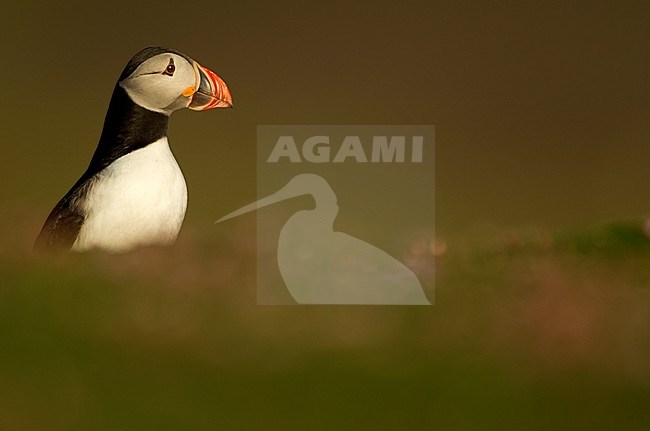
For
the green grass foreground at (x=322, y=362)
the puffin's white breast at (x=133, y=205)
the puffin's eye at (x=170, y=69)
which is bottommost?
the green grass foreground at (x=322, y=362)

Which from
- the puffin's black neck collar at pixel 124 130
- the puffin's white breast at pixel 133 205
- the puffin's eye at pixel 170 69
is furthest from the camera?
the puffin's black neck collar at pixel 124 130

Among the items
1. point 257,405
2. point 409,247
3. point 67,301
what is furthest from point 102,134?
point 257,405

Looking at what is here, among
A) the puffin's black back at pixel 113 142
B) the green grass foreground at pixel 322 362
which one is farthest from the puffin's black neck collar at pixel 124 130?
the green grass foreground at pixel 322 362

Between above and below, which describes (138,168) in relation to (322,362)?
above

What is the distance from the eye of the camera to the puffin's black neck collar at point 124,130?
3791mm

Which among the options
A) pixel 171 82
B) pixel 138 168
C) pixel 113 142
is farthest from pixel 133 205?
pixel 171 82

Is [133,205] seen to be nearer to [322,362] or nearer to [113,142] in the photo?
[113,142]

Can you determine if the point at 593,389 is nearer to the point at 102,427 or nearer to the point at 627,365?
the point at 627,365

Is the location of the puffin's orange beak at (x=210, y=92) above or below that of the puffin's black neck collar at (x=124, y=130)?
above

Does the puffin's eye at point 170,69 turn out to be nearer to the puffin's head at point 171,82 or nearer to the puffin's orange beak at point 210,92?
the puffin's head at point 171,82

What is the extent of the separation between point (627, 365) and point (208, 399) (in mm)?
737

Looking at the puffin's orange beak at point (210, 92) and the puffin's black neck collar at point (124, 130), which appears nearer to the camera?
the puffin's orange beak at point (210, 92)

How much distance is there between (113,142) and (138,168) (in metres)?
0.26

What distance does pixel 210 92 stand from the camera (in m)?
3.65
